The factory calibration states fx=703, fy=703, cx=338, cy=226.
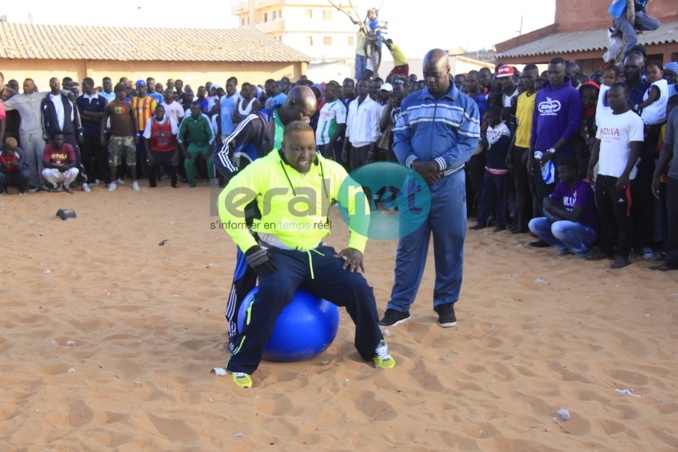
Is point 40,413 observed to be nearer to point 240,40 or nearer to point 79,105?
point 79,105

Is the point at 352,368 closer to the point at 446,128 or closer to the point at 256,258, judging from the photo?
the point at 256,258

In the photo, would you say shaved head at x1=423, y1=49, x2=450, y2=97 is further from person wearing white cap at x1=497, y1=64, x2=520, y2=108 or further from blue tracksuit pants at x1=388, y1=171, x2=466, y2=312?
person wearing white cap at x1=497, y1=64, x2=520, y2=108

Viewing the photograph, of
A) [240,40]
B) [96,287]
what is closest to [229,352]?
[96,287]

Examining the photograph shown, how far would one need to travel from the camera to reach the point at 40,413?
13.7 ft

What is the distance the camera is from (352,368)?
16.4 feet

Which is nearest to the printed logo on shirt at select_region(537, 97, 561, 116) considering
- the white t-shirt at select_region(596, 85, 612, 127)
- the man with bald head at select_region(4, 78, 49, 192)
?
the white t-shirt at select_region(596, 85, 612, 127)

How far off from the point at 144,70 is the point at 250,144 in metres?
23.0

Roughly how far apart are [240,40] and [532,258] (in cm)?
2572

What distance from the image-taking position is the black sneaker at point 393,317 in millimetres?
5945

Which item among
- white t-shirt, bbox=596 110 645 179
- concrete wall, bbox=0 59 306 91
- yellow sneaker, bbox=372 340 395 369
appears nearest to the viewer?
yellow sneaker, bbox=372 340 395 369

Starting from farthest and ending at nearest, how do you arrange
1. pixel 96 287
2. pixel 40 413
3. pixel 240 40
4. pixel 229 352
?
pixel 240 40, pixel 96 287, pixel 229 352, pixel 40 413

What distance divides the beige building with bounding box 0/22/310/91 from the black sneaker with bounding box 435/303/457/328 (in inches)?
914

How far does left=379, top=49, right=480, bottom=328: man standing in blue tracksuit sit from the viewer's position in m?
5.62

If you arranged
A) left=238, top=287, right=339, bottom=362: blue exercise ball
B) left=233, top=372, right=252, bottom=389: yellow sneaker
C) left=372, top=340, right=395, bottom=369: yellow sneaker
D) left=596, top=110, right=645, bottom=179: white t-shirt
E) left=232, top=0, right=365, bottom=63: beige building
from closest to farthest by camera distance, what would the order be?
left=233, top=372, right=252, bottom=389: yellow sneaker, left=238, top=287, right=339, bottom=362: blue exercise ball, left=372, top=340, right=395, bottom=369: yellow sneaker, left=596, top=110, right=645, bottom=179: white t-shirt, left=232, top=0, right=365, bottom=63: beige building
